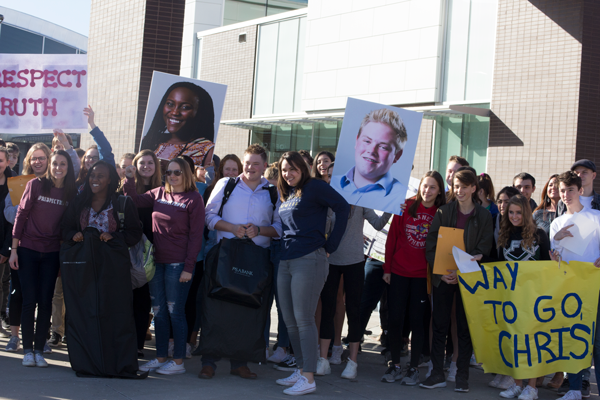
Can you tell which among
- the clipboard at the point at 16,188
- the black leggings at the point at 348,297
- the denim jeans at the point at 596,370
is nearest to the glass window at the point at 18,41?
the clipboard at the point at 16,188

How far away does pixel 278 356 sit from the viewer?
591 cm

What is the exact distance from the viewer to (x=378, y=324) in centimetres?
815

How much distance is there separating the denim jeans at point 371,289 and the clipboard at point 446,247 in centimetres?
89

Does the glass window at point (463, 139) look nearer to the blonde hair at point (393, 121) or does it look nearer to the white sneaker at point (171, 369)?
the blonde hair at point (393, 121)

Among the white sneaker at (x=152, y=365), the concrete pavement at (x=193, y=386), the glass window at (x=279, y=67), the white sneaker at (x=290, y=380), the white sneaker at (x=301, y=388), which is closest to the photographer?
the concrete pavement at (x=193, y=386)

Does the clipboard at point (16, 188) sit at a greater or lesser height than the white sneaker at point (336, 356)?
greater

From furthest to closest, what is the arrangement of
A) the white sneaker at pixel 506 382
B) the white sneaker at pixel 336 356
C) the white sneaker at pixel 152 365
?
the white sneaker at pixel 336 356
the white sneaker at pixel 506 382
the white sneaker at pixel 152 365

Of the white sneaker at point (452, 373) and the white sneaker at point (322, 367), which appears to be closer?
the white sneaker at point (322, 367)

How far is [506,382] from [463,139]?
34.3ft

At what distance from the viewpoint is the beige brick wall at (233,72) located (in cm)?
2205

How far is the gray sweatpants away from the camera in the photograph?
16.0 ft

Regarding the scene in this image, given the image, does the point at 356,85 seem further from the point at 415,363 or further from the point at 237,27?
the point at 415,363

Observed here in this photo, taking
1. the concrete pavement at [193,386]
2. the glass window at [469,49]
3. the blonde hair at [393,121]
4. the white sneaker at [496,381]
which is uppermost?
the glass window at [469,49]

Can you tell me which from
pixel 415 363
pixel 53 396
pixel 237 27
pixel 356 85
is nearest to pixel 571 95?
pixel 356 85
